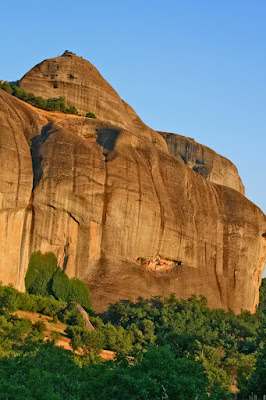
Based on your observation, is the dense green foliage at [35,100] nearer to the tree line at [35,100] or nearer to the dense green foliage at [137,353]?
the tree line at [35,100]

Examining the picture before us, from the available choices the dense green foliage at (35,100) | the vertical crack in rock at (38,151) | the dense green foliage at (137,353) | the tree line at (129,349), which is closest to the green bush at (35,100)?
the dense green foliage at (35,100)

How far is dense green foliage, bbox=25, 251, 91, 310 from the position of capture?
39562 mm

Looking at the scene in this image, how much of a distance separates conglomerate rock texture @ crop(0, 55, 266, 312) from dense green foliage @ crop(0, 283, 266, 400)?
2.03 metres

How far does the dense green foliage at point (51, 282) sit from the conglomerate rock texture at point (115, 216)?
0.52 m

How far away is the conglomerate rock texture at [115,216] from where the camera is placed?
1554 inches

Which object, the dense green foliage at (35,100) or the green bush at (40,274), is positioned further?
the dense green foliage at (35,100)

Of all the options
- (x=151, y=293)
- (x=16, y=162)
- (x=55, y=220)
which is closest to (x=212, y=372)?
(x=151, y=293)

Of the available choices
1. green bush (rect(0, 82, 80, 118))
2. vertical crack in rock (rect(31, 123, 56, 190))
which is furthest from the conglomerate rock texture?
green bush (rect(0, 82, 80, 118))

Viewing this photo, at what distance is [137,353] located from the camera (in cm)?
3027

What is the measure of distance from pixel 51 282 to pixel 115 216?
19.3 ft

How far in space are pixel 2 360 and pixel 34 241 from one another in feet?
53.6

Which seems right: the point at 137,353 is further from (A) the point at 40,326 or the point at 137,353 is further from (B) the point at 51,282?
(B) the point at 51,282

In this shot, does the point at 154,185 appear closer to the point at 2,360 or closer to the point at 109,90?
the point at 109,90

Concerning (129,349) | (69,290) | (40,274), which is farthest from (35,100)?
(129,349)
